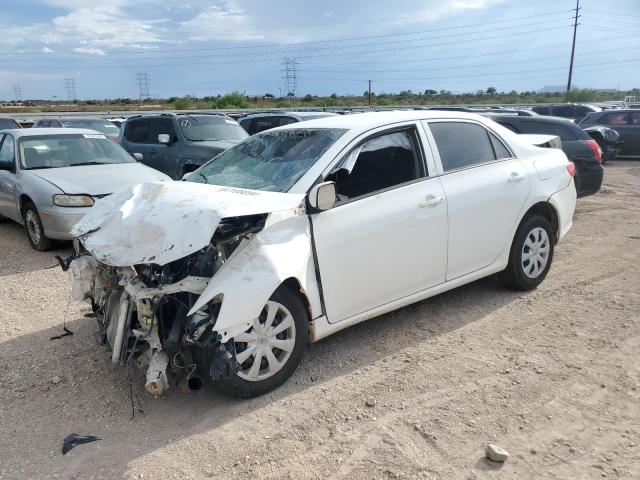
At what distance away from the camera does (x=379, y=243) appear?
154 inches

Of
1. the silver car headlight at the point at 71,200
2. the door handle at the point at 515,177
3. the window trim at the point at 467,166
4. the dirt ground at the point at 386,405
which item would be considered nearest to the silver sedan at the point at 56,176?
the silver car headlight at the point at 71,200

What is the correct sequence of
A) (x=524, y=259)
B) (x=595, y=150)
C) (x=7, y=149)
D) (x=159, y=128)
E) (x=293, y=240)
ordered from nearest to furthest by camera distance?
(x=293, y=240) → (x=524, y=259) → (x=7, y=149) → (x=595, y=150) → (x=159, y=128)

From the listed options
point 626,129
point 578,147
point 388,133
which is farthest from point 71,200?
point 626,129

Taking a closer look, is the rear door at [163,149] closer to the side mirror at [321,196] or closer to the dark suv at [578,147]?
the dark suv at [578,147]

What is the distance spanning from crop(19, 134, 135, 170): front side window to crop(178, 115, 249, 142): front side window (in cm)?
217

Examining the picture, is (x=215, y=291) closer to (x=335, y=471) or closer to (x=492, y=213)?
(x=335, y=471)

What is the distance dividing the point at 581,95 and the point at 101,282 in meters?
59.0

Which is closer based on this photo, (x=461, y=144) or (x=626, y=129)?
(x=461, y=144)

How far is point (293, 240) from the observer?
349 cm

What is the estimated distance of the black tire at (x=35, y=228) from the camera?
7051mm

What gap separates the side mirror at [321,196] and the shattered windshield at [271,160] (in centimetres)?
28

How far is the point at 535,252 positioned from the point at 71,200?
5.41 metres

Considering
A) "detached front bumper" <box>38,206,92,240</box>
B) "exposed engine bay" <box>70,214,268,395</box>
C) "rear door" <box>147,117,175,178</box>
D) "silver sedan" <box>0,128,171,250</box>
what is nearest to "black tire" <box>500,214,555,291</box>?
"exposed engine bay" <box>70,214,268,395</box>

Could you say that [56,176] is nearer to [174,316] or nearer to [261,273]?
[174,316]
